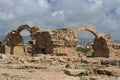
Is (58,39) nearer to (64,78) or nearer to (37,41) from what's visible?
(37,41)

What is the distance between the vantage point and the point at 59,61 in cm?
2303

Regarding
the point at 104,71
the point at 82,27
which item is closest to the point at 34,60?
the point at 104,71

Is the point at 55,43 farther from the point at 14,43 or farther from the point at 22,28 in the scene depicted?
the point at 14,43

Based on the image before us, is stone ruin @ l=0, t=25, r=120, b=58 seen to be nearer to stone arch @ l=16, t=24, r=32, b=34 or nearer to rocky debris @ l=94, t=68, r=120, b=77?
stone arch @ l=16, t=24, r=32, b=34

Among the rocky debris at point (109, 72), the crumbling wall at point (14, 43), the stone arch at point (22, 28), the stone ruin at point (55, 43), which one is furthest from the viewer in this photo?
the crumbling wall at point (14, 43)

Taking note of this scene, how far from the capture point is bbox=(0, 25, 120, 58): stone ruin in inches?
1292

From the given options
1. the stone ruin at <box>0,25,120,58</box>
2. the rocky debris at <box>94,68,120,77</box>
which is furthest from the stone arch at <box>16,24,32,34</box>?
the rocky debris at <box>94,68,120,77</box>

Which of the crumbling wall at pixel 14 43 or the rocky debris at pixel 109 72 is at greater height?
the crumbling wall at pixel 14 43

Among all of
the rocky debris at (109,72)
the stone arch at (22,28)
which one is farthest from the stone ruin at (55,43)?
the rocky debris at (109,72)

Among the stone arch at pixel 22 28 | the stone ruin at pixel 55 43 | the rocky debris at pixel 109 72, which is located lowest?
the rocky debris at pixel 109 72

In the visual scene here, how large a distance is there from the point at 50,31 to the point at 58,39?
1.23 meters

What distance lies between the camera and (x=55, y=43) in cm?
3269

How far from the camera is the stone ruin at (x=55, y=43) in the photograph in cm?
3281

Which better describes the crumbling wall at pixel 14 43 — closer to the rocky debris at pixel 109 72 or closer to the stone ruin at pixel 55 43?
the stone ruin at pixel 55 43
